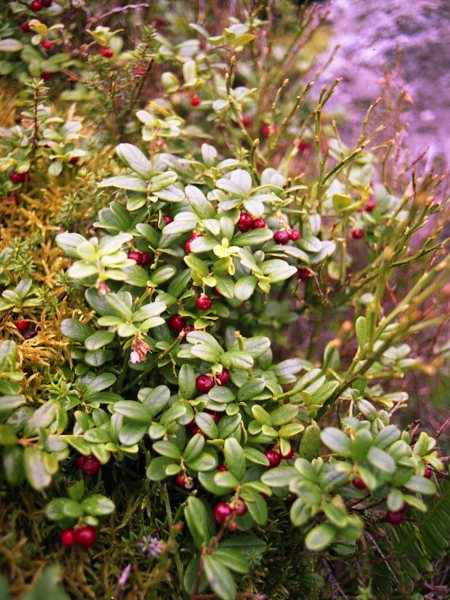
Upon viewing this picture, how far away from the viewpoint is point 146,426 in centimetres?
133

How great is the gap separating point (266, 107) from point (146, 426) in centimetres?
190

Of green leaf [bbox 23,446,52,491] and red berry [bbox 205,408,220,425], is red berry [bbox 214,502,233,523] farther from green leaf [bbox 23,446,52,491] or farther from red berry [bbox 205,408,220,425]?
green leaf [bbox 23,446,52,491]

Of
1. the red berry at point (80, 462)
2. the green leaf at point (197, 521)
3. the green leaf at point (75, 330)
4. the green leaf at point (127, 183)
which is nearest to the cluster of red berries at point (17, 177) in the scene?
the green leaf at point (127, 183)

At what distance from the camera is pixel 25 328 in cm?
162

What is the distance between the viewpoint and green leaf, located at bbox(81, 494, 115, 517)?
1.22m

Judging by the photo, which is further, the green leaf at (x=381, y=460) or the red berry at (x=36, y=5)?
the red berry at (x=36, y=5)

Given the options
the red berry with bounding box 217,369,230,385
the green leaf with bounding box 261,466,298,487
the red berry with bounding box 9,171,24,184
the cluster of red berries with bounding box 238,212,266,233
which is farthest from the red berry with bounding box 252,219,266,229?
the red berry with bounding box 9,171,24,184

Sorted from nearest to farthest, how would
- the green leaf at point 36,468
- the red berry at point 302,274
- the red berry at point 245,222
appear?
the green leaf at point 36,468 → the red berry at point 245,222 → the red berry at point 302,274

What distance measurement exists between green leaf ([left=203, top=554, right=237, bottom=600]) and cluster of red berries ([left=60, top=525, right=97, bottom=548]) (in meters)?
0.29

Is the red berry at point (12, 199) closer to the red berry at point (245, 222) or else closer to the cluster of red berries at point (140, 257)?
the cluster of red berries at point (140, 257)

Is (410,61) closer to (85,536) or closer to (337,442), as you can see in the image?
(337,442)

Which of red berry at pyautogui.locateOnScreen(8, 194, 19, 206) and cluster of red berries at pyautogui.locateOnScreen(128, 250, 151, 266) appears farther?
red berry at pyautogui.locateOnScreen(8, 194, 19, 206)

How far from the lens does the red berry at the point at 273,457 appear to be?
137cm

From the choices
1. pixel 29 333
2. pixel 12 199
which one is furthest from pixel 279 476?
pixel 12 199
